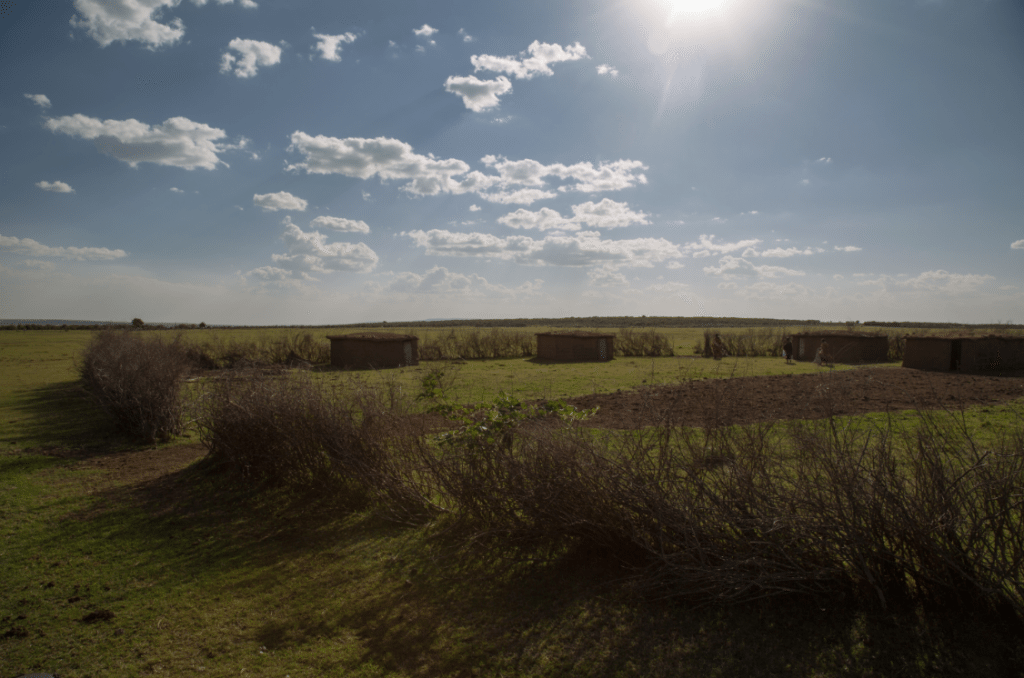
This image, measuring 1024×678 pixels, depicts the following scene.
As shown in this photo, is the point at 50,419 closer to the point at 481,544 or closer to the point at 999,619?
the point at 481,544

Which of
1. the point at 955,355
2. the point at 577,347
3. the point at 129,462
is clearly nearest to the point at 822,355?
the point at 955,355

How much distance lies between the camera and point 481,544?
578cm

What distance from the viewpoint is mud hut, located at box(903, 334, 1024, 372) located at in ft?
89.9

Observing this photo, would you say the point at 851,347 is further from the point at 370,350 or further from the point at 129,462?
the point at 129,462

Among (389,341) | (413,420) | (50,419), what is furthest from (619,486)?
(389,341)

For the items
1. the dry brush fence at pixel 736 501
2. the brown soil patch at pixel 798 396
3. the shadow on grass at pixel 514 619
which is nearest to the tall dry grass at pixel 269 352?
the brown soil patch at pixel 798 396

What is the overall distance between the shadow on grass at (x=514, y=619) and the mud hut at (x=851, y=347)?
116ft

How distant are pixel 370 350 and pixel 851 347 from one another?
31334 millimetres

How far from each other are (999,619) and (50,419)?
20.8 metres

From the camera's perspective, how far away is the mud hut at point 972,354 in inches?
1078

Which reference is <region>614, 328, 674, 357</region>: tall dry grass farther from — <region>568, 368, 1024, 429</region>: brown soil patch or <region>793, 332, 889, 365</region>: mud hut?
<region>568, 368, 1024, 429</region>: brown soil patch

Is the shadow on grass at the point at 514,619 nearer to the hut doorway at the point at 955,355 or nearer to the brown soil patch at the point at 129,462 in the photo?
the brown soil patch at the point at 129,462

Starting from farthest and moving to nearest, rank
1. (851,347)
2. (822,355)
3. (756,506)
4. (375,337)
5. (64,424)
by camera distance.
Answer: (851,347) < (822,355) < (375,337) < (64,424) < (756,506)

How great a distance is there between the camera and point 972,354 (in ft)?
89.9
